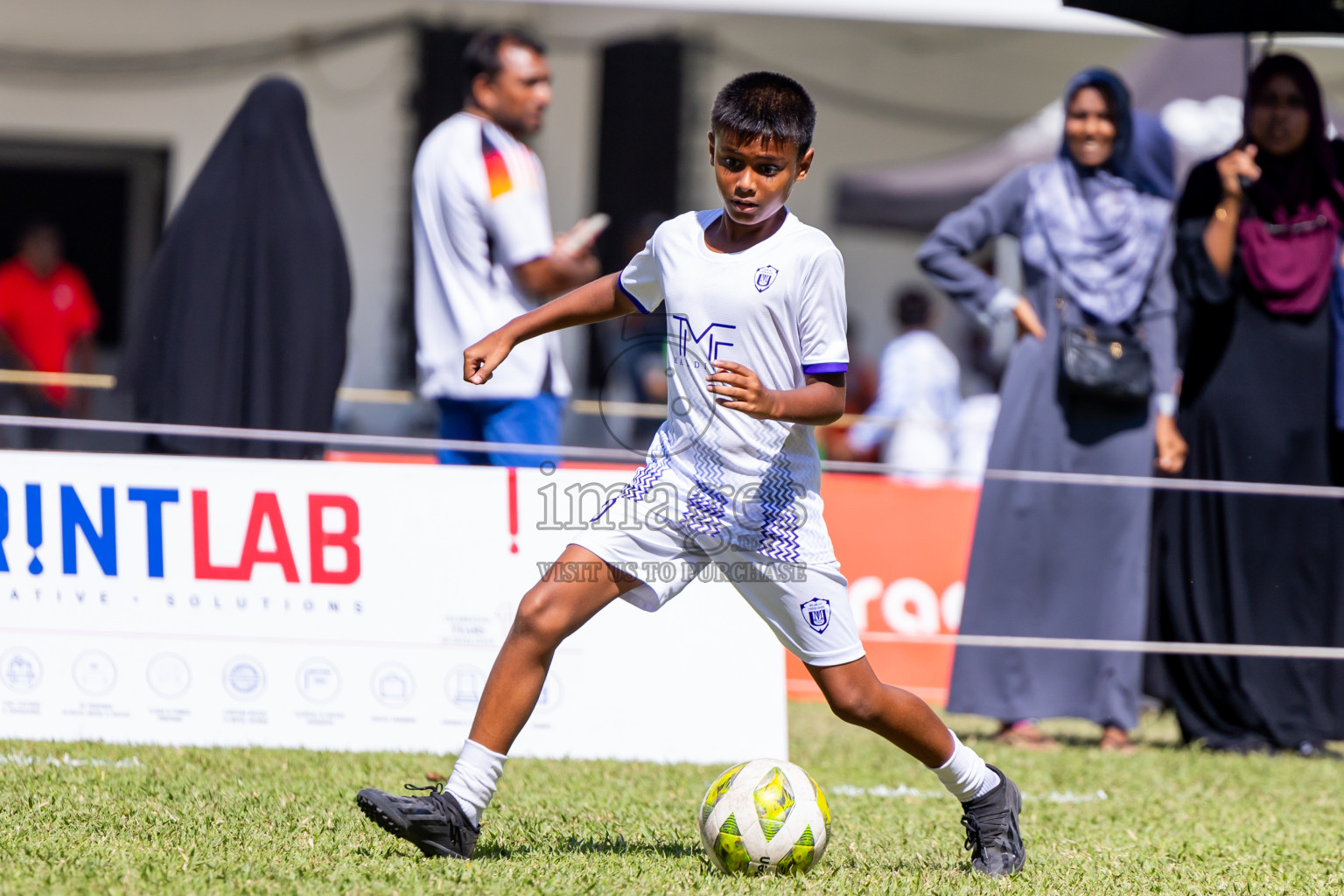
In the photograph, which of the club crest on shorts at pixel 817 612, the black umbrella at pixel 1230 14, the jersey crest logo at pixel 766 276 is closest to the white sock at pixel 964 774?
the club crest on shorts at pixel 817 612

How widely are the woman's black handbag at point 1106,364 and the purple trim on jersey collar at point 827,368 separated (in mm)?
3024


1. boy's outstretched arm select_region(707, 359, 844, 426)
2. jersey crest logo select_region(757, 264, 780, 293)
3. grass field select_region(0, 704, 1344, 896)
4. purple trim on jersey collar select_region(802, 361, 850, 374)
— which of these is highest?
jersey crest logo select_region(757, 264, 780, 293)

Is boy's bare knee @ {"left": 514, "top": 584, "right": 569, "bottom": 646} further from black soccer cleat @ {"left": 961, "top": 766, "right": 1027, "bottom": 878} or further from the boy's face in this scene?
black soccer cleat @ {"left": 961, "top": 766, "right": 1027, "bottom": 878}

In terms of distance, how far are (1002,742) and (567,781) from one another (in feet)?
7.40

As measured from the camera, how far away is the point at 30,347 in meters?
12.6

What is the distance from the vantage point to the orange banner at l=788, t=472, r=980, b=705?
7.91 m

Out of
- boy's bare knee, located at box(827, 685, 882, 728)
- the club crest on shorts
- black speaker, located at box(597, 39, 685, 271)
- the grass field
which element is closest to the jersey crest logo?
the club crest on shorts

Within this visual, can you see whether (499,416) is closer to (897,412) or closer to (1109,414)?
(1109,414)

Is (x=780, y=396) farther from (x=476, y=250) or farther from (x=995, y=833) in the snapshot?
(x=476, y=250)

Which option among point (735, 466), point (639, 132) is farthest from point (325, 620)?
point (639, 132)

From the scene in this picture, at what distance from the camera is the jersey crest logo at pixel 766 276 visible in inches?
152

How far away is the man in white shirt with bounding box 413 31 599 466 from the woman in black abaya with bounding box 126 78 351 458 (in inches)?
20.0

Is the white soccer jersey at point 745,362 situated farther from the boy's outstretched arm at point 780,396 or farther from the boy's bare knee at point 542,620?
the boy's bare knee at point 542,620

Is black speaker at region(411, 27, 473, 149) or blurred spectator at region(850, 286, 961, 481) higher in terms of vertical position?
black speaker at region(411, 27, 473, 149)
